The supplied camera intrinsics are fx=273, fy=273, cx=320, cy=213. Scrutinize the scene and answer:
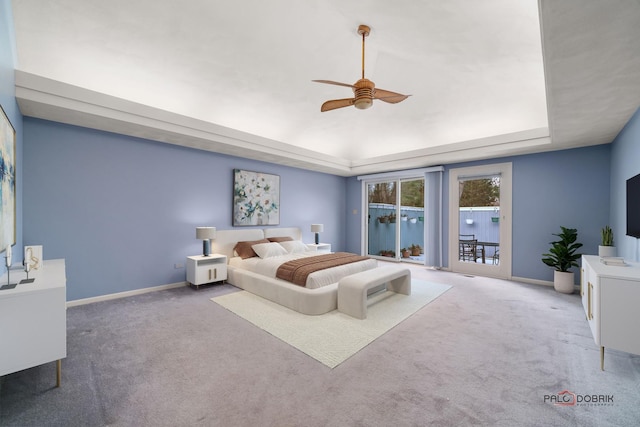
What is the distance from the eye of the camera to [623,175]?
11.1ft

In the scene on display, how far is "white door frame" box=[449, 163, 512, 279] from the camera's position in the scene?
507 cm

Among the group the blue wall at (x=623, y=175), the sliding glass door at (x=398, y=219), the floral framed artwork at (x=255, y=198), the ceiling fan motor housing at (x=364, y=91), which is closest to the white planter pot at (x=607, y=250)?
the blue wall at (x=623, y=175)

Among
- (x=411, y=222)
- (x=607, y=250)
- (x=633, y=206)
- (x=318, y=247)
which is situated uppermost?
(x=633, y=206)

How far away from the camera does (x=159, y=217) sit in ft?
14.2

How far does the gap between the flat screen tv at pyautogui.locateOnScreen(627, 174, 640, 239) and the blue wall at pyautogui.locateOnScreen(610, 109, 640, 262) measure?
13 cm

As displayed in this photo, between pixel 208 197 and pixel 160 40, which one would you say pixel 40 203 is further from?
pixel 160 40

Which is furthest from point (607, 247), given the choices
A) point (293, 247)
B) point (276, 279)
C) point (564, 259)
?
point (293, 247)

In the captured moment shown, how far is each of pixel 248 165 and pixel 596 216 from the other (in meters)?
5.98

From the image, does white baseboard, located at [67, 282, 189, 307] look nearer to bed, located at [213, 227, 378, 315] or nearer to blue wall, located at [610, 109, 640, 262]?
bed, located at [213, 227, 378, 315]

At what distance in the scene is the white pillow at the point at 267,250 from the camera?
475 cm

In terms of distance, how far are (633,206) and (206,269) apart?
5.37 m

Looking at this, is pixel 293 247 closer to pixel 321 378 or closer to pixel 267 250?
pixel 267 250

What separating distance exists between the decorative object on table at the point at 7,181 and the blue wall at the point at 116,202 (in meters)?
0.85

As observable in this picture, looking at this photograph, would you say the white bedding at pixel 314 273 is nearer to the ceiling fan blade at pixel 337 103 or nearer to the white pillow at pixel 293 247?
the white pillow at pixel 293 247
